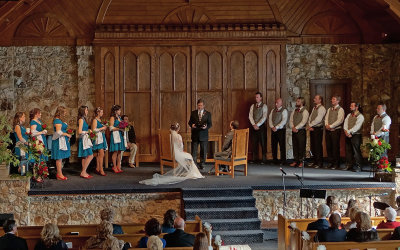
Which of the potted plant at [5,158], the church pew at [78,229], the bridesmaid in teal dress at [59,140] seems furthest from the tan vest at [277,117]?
the church pew at [78,229]

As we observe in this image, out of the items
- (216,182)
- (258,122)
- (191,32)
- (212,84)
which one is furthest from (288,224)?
(191,32)

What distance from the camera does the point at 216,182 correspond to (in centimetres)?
1191

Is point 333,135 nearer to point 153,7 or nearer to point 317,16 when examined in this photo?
point 317,16

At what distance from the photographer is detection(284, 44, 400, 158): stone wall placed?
1531 cm

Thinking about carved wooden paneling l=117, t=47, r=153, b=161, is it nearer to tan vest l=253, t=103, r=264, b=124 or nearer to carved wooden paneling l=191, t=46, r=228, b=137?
carved wooden paneling l=191, t=46, r=228, b=137

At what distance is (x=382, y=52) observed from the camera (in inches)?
606

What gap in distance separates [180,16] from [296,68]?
2.94 m

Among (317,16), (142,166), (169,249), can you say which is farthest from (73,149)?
(169,249)

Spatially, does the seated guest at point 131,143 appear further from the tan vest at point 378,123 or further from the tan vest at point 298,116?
the tan vest at point 378,123

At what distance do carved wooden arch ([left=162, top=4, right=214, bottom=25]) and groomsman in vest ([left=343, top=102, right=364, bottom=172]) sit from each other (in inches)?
158

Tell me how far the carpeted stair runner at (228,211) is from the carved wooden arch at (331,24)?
547cm

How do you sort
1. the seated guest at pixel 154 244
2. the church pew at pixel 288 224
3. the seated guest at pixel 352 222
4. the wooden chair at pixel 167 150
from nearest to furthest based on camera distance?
the seated guest at pixel 154 244, the seated guest at pixel 352 222, the church pew at pixel 288 224, the wooden chair at pixel 167 150

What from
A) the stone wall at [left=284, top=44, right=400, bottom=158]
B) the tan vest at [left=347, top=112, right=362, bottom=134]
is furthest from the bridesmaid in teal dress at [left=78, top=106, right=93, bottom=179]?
the tan vest at [left=347, top=112, right=362, bottom=134]

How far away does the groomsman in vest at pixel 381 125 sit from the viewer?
12902mm
